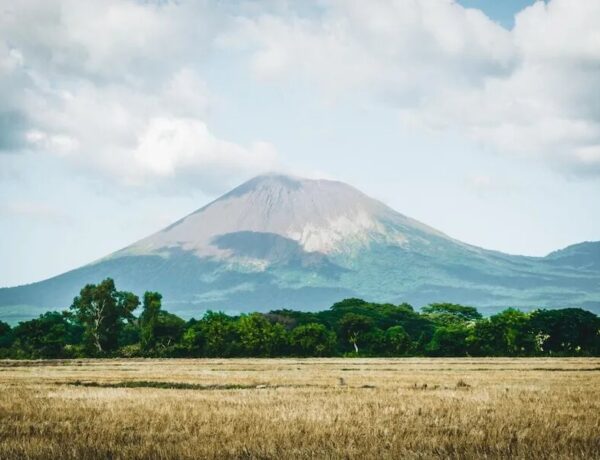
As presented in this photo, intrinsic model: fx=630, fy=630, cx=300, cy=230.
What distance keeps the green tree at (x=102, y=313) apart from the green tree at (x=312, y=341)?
85.2 feet

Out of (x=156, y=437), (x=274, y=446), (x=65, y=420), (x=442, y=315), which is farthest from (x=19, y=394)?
(x=442, y=315)

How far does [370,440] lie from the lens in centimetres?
1170

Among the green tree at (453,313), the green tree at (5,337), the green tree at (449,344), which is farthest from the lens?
the green tree at (453,313)

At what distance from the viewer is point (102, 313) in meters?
85.6

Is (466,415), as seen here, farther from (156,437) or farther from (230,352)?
(230,352)

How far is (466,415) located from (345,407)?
3363 millimetres

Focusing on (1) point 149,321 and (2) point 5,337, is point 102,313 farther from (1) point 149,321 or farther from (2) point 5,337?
(2) point 5,337

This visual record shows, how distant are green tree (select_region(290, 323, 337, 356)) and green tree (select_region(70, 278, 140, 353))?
85.2 ft

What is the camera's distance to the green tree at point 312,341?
247 feet

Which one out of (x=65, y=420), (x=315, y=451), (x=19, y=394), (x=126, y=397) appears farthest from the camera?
(x=19, y=394)

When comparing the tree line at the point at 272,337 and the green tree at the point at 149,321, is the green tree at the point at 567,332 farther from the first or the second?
the green tree at the point at 149,321

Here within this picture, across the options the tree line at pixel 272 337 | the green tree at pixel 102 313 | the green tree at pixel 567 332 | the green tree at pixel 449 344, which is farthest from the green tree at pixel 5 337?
the green tree at pixel 567 332

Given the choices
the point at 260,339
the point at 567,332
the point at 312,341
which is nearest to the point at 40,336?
the point at 260,339

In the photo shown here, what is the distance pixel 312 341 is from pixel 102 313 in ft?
98.8
